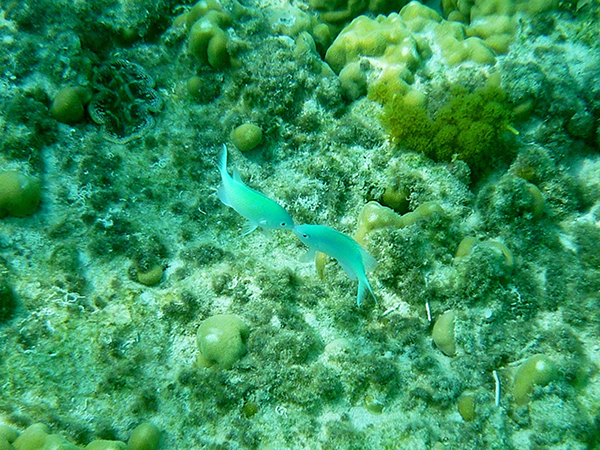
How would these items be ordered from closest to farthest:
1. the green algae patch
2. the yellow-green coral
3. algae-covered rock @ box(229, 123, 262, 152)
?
1. the green algae patch
2. algae-covered rock @ box(229, 123, 262, 152)
3. the yellow-green coral

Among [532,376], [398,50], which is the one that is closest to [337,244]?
[532,376]

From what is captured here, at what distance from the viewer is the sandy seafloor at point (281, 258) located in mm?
2803

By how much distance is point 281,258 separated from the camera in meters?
3.76

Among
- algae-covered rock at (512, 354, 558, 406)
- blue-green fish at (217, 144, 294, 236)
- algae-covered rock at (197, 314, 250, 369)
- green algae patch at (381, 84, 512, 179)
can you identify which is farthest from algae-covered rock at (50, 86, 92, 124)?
algae-covered rock at (512, 354, 558, 406)

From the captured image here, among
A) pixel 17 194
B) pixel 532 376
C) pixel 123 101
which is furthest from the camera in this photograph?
pixel 123 101

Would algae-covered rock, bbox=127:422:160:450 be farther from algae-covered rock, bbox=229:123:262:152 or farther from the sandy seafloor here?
algae-covered rock, bbox=229:123:262:152

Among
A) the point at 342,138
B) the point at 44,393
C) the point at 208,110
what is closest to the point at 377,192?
the point at 342,138

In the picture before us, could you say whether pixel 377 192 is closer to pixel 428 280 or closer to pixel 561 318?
pixel 428 280

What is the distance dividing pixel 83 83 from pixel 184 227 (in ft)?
7.08

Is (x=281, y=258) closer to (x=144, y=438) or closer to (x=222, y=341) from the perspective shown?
(x=222, y=341)

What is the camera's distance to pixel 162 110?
14.5 feet

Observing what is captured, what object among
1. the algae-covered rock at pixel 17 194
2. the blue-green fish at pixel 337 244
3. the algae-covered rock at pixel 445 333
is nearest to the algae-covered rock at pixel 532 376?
the algae-covered rock at pixel 445 333

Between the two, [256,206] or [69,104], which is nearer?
[256,206]

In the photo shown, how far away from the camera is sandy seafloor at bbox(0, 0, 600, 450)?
9.20ft
